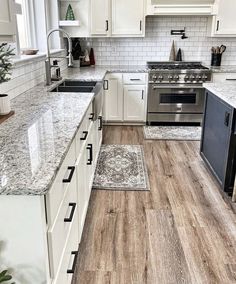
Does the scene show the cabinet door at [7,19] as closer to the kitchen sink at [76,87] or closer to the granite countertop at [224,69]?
the kitchen sink at [76,87]

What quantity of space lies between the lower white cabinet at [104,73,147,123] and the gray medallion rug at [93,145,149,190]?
3.05 feet

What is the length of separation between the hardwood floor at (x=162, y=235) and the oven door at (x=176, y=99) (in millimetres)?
1663

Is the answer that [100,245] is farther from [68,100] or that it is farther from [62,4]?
[62,4]

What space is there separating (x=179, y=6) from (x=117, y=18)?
0.94 metres

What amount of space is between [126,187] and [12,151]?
1.71m

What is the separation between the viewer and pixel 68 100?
7.85ft

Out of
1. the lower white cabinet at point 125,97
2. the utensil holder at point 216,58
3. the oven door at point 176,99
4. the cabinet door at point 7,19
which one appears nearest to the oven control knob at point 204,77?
the oven door at point 176,99

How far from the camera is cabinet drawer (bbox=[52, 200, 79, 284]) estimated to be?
1331 millimetres

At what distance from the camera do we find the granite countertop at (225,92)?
2.50 metres

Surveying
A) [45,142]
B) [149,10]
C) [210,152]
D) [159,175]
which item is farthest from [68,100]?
[149,10]

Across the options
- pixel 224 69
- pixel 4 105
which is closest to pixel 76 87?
pixel 4 105

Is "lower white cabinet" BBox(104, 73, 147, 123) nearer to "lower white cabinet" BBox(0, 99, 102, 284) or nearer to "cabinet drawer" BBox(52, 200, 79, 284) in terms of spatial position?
"cabinet drawer" BBox(52, 200, 79, 284)

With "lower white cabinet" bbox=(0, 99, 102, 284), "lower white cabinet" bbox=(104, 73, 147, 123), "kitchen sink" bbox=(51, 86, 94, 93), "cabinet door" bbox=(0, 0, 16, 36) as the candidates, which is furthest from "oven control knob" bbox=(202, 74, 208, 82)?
"lower white cabinet" bbox=(0, 99, 102, 284)

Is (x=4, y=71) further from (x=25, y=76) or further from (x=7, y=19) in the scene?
(x=25, y=76)
